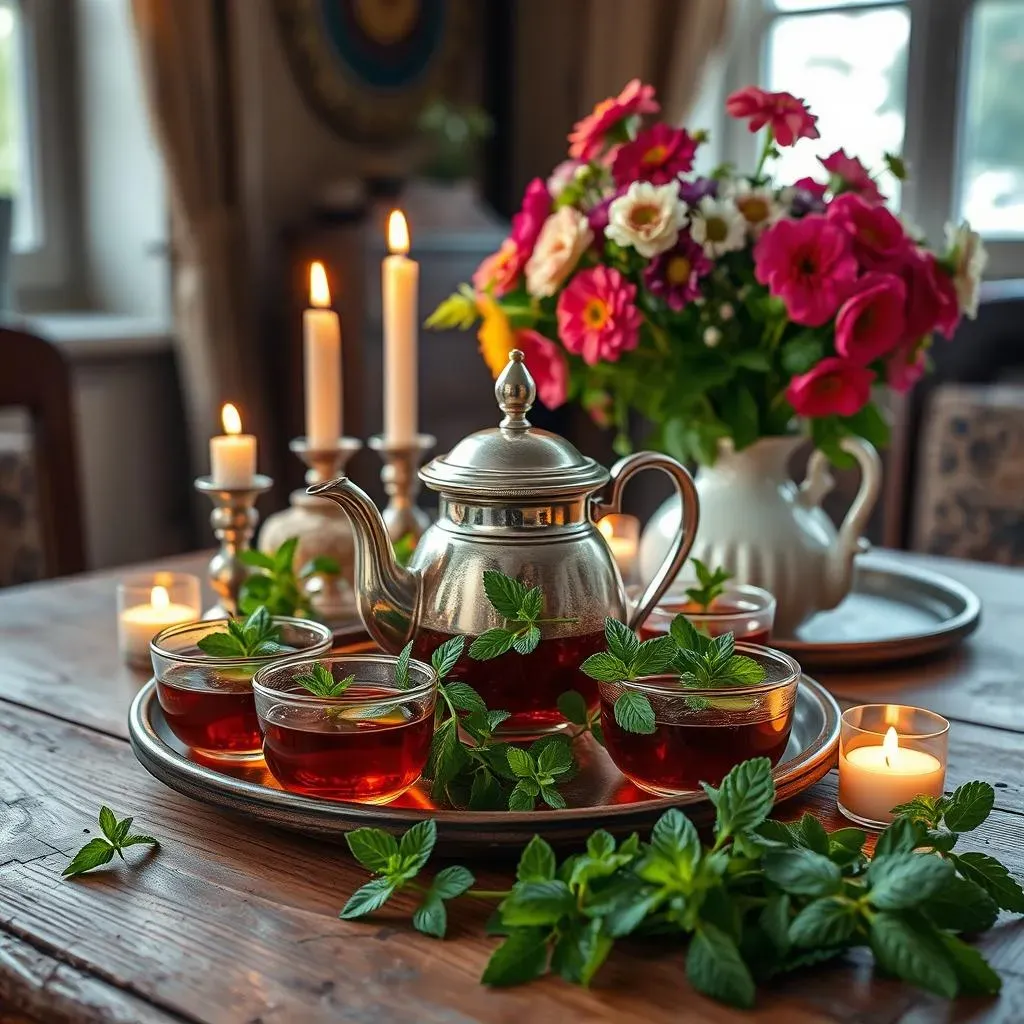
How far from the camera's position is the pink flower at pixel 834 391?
1000 millimetres

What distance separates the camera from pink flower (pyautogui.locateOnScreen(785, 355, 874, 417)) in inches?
39.4

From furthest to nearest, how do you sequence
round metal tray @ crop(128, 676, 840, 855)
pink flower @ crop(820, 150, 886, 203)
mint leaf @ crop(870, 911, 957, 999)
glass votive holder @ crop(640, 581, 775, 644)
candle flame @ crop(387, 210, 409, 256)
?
candle flame @ crop(387, 210, 409, 256)
pink flower @ crop(820, 150, 886, 203)
glass votive holder @ crop(640, 581, 775, 644)
round metal tray @ crop(128, 676, 840, 855)
mint leaf @ crop(870, 911, 957, 999)

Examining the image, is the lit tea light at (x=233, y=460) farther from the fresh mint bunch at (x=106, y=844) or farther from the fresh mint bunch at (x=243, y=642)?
the fresh mint bunch at (x=106, y=844)

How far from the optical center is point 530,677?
760 mm

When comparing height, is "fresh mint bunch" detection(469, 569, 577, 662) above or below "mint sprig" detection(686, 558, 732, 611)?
above

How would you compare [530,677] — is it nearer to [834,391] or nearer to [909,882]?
[909,882]

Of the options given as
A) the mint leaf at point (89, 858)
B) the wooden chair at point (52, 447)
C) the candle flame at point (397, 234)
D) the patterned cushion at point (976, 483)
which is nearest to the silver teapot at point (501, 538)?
the mint leaf at point (89, 858)

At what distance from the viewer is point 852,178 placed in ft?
3.55

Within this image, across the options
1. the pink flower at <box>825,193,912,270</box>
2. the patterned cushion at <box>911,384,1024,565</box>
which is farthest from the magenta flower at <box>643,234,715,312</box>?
the patterned cushion at <box>911,384,1024,565</box>

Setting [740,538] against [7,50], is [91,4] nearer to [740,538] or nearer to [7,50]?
[7,50]

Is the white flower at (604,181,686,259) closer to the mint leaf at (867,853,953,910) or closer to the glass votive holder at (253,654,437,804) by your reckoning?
the glass votive holder at (253,654,437,804)

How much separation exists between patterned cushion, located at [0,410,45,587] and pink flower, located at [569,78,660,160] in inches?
33.4

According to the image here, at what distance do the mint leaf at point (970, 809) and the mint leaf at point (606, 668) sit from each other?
18 centimetres

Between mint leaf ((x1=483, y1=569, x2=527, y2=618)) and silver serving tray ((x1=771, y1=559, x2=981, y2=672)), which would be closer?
mint leaf ((x1=483, y1=569, x2=527, y2=618))
